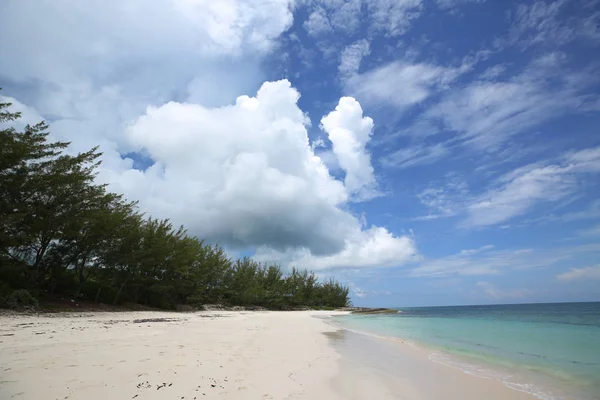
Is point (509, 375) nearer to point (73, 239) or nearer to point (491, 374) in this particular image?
point (491, 374)

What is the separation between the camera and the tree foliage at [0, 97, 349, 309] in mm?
20750

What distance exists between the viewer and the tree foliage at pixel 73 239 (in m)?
20.8

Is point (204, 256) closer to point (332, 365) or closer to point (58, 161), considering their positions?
point (58, 161)

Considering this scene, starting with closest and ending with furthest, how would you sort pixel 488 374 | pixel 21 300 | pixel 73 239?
pixel 488 374
pixel 21 300
pixel 73 239

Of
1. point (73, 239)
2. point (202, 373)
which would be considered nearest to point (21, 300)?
point (73, 239)

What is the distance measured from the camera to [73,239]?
25.7 metres

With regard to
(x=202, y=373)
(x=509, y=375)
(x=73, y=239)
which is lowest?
(x=509, y=375)

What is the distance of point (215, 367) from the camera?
284 inches

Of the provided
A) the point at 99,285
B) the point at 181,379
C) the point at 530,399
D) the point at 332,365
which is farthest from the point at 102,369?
the point at 99,285

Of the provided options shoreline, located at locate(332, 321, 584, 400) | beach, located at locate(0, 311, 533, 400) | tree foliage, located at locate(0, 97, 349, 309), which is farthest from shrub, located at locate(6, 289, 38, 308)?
shoreline, located at locate(332, 321, 584, 400)

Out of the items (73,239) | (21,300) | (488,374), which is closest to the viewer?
(488,374)

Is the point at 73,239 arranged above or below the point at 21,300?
above

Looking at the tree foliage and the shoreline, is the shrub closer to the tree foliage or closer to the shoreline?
the tree foliage

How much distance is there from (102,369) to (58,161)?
22554 mm
